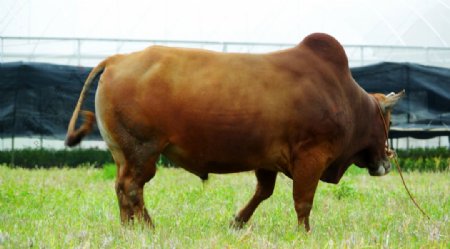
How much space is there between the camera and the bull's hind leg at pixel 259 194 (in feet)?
21.3

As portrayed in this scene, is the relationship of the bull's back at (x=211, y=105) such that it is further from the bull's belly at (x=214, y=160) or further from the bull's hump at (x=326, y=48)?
the bull's hump at (x=326, y=48)

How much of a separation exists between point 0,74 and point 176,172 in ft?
13.7

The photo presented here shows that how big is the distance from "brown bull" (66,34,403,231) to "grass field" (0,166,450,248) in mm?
490

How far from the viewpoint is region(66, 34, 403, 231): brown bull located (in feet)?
18.4

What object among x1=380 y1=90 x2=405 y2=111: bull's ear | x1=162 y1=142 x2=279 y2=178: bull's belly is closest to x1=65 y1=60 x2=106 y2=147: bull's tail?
x1=162 y1=142 x2=279 y2=178: bull's belly

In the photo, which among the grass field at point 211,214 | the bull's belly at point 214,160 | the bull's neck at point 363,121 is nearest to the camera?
the grass field at point 211,214

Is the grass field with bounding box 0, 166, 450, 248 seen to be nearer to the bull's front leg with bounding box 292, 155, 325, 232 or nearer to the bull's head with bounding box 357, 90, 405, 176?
the bull's front leg with bounding box 292, 155, 325, 232

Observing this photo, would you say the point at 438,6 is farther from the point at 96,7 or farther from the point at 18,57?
the point at 18,57

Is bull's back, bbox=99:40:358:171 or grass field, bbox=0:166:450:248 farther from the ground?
bull's back, bbox=99:40:358:171

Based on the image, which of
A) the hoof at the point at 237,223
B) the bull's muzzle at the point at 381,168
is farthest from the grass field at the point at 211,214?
the bull's muzzle at the point at 381,168

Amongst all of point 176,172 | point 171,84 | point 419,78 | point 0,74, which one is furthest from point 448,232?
point 0,74

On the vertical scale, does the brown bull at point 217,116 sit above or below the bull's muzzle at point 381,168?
above

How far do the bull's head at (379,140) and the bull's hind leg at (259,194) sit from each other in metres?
0.85

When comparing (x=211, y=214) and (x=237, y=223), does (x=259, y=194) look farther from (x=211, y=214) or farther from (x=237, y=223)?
(x=211, y=214)
